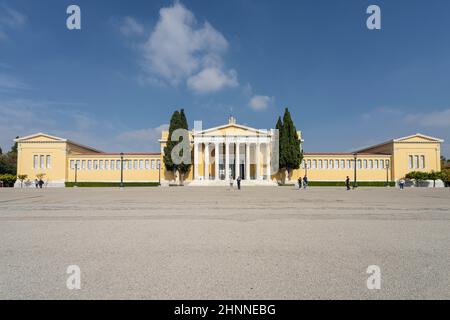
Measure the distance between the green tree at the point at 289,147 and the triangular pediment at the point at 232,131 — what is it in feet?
11.5

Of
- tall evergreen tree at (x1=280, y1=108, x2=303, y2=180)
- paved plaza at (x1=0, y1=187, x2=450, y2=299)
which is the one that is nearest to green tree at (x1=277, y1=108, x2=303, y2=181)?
tall evergreen tree at (x1=280, y1=108, x2=303, y2=180)

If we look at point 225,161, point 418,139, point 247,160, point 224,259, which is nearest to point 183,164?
point 225,161

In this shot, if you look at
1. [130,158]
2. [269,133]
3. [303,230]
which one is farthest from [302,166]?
[303,230]

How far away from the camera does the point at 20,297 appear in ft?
10.6

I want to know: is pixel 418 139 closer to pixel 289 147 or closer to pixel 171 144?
pixel 289 147

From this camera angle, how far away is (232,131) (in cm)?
4631

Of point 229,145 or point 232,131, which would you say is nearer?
point 232,131

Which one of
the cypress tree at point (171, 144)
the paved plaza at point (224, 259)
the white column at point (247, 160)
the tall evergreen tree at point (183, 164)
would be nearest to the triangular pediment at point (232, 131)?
the white column at point (247, 160)

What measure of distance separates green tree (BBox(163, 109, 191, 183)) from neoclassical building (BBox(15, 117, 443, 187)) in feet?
6.81

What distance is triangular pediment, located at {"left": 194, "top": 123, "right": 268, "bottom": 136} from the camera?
45.9 meters

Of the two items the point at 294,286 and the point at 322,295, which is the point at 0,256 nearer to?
the point at 294,286

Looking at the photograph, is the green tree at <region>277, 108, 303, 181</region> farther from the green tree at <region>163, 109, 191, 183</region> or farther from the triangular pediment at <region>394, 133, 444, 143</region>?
the triangular pediment at <region>394, 133, 444, 143</region>

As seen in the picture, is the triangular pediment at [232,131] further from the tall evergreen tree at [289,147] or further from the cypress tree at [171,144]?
the cypress tree at [171,144]

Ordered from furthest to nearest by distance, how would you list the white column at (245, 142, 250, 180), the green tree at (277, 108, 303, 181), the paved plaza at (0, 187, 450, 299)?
the white column at (245, 142, 250, 180), the green tree at (277, 108, 303, 181), the paved plaza at (0, 187, 450, 299)
